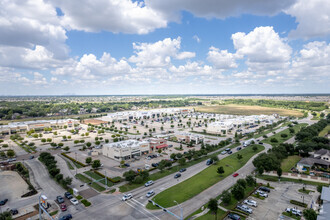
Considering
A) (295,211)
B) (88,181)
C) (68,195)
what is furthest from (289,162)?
(68,195)

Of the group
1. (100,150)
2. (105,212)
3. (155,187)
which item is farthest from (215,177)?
(100,150)

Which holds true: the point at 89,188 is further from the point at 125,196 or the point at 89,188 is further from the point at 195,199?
the point at 195,199

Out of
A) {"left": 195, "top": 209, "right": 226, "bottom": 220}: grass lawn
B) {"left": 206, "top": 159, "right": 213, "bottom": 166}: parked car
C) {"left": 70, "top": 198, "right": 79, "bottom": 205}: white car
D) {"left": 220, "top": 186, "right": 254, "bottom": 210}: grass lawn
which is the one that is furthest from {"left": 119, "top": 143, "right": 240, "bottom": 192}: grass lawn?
{"left": 220, "top": 186, "right": 254, "bottom": 210}: grass lawn

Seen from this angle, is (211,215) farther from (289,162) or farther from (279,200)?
(289,162)

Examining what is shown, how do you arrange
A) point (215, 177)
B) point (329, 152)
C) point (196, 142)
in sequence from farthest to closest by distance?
point (196, 142)
point (329, 152)
point (215, 177)

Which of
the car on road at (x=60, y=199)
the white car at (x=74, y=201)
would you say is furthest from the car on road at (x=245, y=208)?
the car on road at (x=60, y=199)

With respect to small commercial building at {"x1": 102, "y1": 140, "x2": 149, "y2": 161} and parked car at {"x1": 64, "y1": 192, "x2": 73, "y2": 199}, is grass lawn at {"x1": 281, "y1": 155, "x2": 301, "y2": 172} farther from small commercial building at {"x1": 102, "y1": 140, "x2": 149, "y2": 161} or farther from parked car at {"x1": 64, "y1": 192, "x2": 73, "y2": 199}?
parked car at {"x1": 64, "y1": 192, "x2": 73, "y2": 199}
